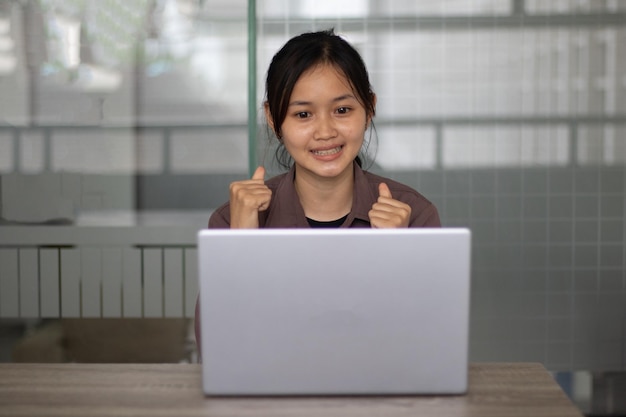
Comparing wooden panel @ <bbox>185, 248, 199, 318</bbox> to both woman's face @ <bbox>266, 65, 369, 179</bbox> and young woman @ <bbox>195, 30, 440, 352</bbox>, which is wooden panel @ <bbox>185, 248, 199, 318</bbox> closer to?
young woman @ <bbox>195, 30, 440, 352</bbox>

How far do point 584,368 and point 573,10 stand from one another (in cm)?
140

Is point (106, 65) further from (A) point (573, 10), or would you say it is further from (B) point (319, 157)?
(A) point (573, 10)

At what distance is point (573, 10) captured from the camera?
3.08 meters

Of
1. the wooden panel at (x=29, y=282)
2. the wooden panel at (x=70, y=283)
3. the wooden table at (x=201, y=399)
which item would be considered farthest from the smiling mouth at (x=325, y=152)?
the wooden panel at (x=29, y=282)

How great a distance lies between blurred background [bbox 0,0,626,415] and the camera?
3100mm

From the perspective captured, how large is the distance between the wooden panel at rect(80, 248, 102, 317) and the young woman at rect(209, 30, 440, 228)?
1.29 meters

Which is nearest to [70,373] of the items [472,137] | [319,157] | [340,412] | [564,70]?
[340,412]

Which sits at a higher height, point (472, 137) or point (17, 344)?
point (472, 137)

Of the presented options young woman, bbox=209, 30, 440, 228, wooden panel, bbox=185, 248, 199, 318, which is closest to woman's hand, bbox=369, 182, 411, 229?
young woman, bbox=209, 30, 440, 228

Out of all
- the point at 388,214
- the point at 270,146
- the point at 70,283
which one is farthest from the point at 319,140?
the point at 70,283

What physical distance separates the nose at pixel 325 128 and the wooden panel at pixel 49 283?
5.33 feet

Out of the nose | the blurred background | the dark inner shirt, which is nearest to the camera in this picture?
the nose

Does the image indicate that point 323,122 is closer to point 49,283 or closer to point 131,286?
point 131,286

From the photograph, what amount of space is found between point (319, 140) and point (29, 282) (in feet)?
5.68
